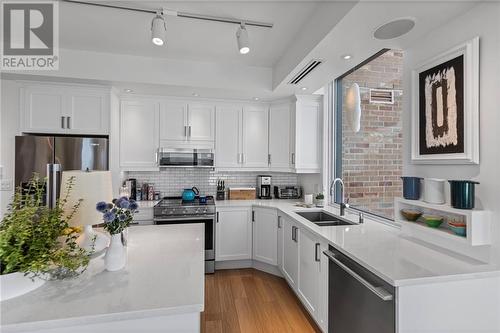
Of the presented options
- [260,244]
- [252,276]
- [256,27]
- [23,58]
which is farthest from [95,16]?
[252,276]

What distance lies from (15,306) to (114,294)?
13.5 inches

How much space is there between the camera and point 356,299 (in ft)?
5.09

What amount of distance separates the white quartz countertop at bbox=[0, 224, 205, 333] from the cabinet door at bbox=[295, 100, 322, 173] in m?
2.24

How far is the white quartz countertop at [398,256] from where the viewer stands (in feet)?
4.17

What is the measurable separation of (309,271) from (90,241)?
175 centimetres

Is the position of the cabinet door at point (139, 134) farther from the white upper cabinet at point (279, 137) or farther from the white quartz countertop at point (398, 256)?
the white quartz countertop at point (398, 256)

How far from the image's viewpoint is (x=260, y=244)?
3.32 metres

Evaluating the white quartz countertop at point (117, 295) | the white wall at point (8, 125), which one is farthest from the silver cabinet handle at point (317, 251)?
the white wall at point (8, 125)

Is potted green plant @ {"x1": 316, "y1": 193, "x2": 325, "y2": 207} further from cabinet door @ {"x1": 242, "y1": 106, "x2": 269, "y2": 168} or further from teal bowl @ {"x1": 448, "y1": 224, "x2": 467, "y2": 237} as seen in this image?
teal bowl @ {"x1": 448, "y1": 224, "x2": 467, "y2": 237}

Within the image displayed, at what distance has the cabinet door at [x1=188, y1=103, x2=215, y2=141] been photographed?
351 cm

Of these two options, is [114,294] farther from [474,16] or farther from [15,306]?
[474,16]

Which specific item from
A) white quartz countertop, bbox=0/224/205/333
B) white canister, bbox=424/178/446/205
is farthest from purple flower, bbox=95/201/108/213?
white canister, bbox=424/178/446/205

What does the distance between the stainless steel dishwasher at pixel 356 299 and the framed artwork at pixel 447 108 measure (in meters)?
0.92

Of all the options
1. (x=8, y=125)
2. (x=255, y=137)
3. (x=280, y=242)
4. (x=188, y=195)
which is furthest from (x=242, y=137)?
(x=8, y=125)
